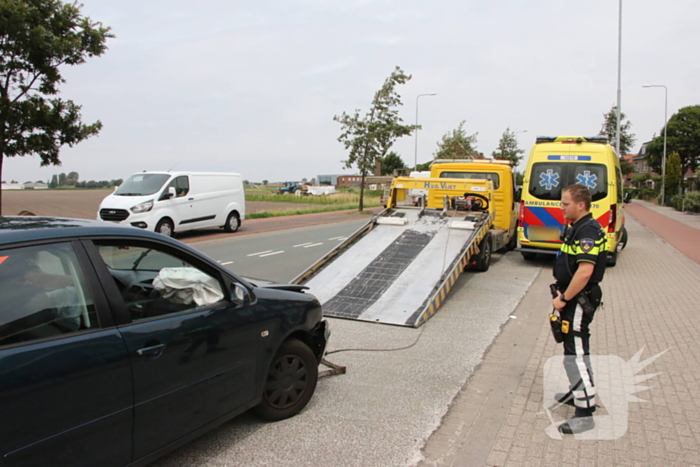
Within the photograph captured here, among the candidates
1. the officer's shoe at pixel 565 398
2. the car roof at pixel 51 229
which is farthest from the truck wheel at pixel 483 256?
the car roof at pixel 51 229

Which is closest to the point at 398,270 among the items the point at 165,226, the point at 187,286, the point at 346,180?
the point at 187,286

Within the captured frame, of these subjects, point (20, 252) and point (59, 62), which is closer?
point (20, 252)

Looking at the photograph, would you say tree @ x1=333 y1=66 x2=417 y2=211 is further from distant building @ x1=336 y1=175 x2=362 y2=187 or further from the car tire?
distant building @ x1=336 y1=175 x2=362 y2=187

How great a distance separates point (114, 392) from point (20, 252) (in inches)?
32.3

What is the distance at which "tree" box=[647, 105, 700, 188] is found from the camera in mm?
70812

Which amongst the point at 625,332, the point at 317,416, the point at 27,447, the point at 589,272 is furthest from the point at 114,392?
the point at 625,332

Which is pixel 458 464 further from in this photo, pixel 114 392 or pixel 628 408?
pixel 114 392

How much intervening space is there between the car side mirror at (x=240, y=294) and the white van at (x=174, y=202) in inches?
477

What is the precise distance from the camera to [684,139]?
232ft

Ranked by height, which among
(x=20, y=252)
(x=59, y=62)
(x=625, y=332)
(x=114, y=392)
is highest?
(x=59, y=62)

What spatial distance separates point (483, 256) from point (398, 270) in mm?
3016

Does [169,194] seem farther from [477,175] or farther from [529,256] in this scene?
[529,256]

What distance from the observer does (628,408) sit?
14.4 feet

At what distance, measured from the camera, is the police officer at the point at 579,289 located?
385 cm
